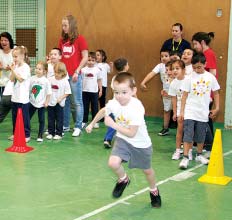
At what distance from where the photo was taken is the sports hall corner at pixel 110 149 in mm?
4363

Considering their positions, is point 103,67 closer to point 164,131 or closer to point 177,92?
point 164,131

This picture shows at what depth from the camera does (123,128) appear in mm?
4012

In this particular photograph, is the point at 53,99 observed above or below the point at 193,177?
above

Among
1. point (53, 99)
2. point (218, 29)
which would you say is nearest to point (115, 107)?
point (53, 99)

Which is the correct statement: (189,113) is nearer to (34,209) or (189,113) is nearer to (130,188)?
(130,188)

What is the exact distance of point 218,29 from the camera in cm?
873

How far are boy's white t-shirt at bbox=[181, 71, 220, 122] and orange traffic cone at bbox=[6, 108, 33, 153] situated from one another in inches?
91.7

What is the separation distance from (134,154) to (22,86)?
10.3 feet

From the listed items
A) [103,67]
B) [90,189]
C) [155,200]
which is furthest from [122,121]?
[103,67]

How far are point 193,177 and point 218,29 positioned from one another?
4.16m

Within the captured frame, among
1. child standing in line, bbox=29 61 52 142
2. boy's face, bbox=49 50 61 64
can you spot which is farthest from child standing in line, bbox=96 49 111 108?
child standing in line, bbox=29 61 52 142

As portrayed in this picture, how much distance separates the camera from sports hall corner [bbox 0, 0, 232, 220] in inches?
172

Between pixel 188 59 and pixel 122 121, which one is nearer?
pixel 122 121

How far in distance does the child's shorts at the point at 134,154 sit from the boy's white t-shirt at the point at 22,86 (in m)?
2.98
